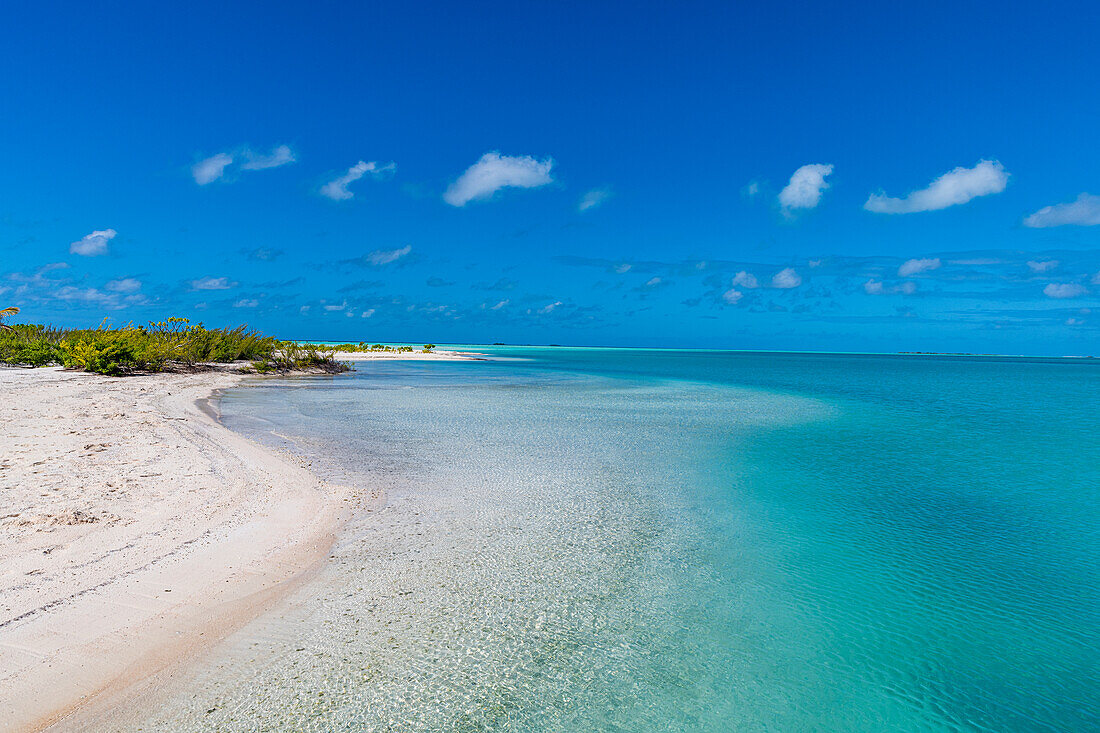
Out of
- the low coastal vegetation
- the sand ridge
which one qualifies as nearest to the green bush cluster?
the low coastal vegetation

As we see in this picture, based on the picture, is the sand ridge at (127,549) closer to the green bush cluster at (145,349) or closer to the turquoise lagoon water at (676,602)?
the turquoise lagoon water at (676,602)

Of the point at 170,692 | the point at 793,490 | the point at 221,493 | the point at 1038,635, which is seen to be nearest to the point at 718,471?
the point at 793,490

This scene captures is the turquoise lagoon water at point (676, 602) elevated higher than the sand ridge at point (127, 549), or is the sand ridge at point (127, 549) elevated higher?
the sand ridge at point (127, 549)

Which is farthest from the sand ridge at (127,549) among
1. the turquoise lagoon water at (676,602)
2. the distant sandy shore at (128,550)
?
the turquoise lagoon water at (676,602)

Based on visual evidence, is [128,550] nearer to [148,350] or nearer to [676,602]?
[676,602]

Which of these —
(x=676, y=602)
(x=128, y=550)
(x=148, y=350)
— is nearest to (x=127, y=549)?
(x=128, y=550)

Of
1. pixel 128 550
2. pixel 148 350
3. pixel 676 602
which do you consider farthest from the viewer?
pixel 148 350

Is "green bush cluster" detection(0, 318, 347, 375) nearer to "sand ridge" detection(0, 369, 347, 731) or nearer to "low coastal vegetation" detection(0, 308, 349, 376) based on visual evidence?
"low coastal vegetation" detection(0, 308, 349, 376)
